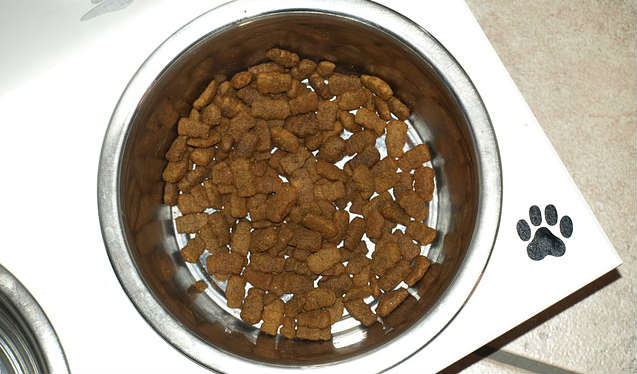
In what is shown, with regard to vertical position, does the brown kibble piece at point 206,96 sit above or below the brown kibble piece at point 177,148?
above

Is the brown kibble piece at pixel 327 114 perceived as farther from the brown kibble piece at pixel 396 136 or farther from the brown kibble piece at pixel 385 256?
the brown kibble piece at pixel 385 256

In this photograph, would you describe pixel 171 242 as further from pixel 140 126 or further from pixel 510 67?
pixel 510 67

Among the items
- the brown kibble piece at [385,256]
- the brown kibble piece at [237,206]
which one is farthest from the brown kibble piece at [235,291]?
the brown kibble piece at [385,256]

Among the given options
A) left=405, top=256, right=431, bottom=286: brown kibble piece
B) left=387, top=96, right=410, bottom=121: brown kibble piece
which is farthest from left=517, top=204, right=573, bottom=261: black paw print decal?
left=387, top=96, right=410, bottom=121: brown kibble piece

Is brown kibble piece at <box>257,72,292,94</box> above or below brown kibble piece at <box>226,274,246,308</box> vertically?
above

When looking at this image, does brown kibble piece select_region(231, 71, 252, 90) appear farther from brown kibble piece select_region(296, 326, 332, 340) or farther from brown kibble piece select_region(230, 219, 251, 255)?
brown kibble piece select_region(296, 326, 332, 340)

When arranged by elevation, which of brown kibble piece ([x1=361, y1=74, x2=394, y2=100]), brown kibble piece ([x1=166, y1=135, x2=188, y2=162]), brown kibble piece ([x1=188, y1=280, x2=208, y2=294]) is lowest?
brown kibble piece ([x1=188, y1=280, x2=208, y2=294])

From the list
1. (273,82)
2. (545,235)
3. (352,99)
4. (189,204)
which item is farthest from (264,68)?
(545,235)
